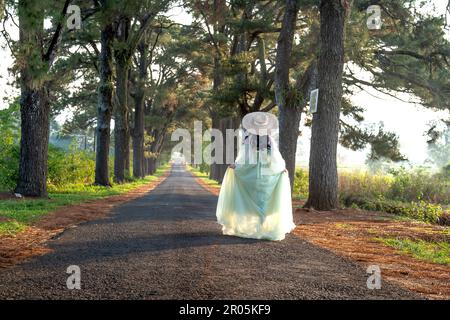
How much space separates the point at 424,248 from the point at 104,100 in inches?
689

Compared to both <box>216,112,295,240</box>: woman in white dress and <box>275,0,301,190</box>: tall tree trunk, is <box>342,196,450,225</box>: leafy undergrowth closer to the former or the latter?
<box>275,0,301,190</box>: tall tree trunk

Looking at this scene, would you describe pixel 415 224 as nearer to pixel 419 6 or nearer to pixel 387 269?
pixel 387 269

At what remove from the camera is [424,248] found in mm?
7680

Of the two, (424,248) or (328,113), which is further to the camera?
(328,113)

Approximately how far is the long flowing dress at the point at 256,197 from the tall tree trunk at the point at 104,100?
14460mm

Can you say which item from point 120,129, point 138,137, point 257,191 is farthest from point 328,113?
point 138,137

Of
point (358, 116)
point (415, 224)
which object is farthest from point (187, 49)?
point (415, 224)

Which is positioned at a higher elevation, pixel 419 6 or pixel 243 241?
pixel 419 6

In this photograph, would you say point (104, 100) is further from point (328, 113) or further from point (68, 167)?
point (328, 113)

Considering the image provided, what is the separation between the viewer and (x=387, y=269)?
6070 mm

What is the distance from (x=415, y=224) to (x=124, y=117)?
19852 millimetres

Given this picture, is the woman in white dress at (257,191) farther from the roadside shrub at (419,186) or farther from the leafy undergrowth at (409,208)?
the roadside shrub at (419,186)

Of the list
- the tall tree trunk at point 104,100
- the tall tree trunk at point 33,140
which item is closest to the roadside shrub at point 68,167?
the tall tree trunk at point 104,100

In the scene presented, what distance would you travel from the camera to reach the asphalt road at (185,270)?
15.3 feet
